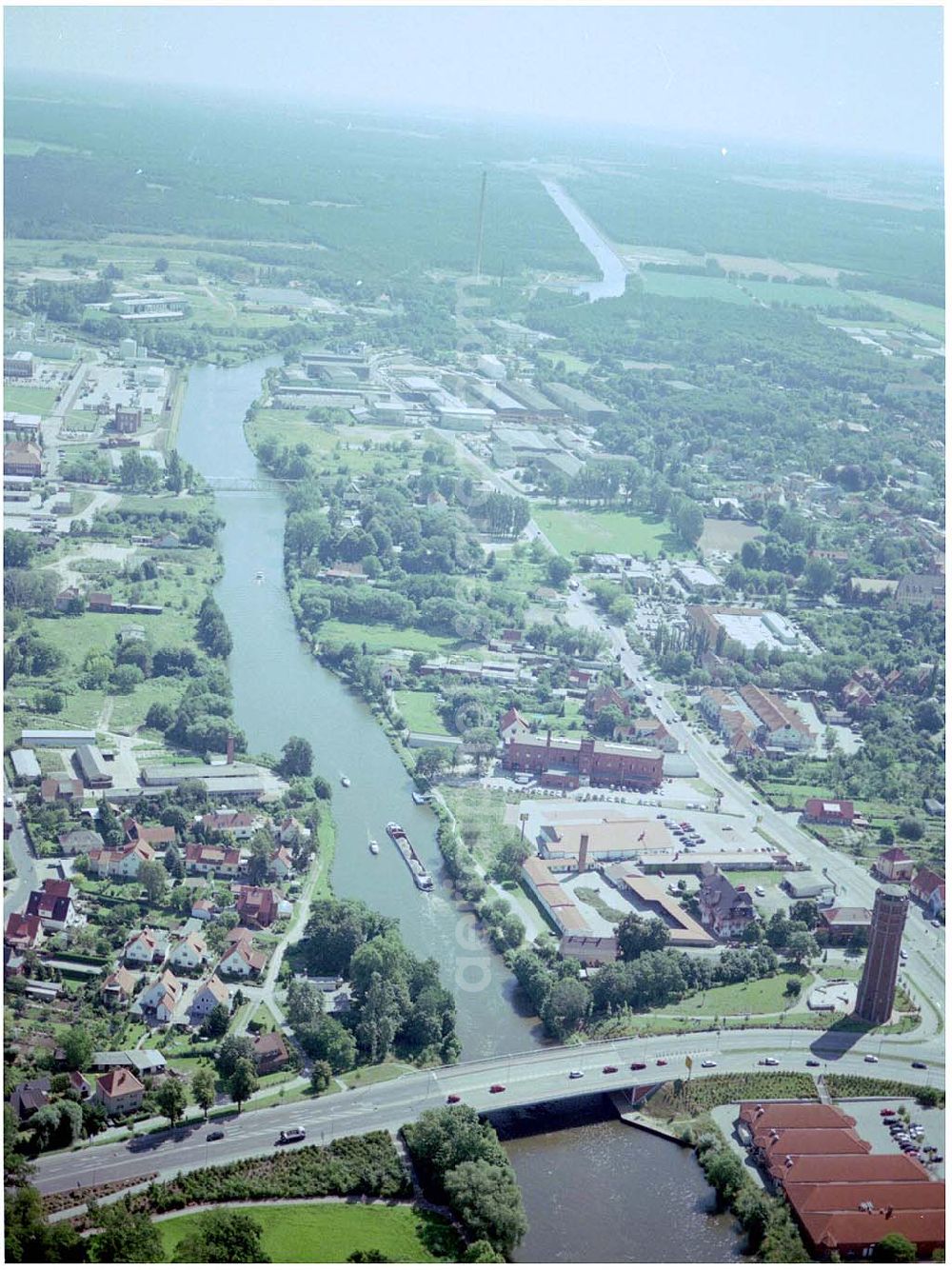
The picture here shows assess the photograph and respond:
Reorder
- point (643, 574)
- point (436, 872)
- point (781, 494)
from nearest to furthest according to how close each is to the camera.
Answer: point (436, 872), point (643, 574), point (781, 494)

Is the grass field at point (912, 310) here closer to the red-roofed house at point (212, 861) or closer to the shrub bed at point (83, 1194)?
the red-roofed house at point (212, 861)

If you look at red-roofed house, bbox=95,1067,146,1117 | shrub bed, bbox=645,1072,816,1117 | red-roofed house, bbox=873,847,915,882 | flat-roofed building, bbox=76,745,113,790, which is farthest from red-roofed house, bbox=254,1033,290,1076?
red-roofed house, bbox=873,847,915,882

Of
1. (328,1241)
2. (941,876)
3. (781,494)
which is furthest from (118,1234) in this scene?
(781,494)

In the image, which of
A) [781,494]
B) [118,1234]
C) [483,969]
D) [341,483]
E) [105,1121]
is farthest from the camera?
[781,494]

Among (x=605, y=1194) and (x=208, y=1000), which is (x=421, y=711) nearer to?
(x=208, y=1000)

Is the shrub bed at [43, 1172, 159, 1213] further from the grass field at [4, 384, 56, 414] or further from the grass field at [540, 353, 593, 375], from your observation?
the grass field at [540, 353, 593, 375]

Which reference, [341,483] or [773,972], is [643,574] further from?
[773,972]

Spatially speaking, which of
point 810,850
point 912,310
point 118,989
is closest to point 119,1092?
point 118,989
